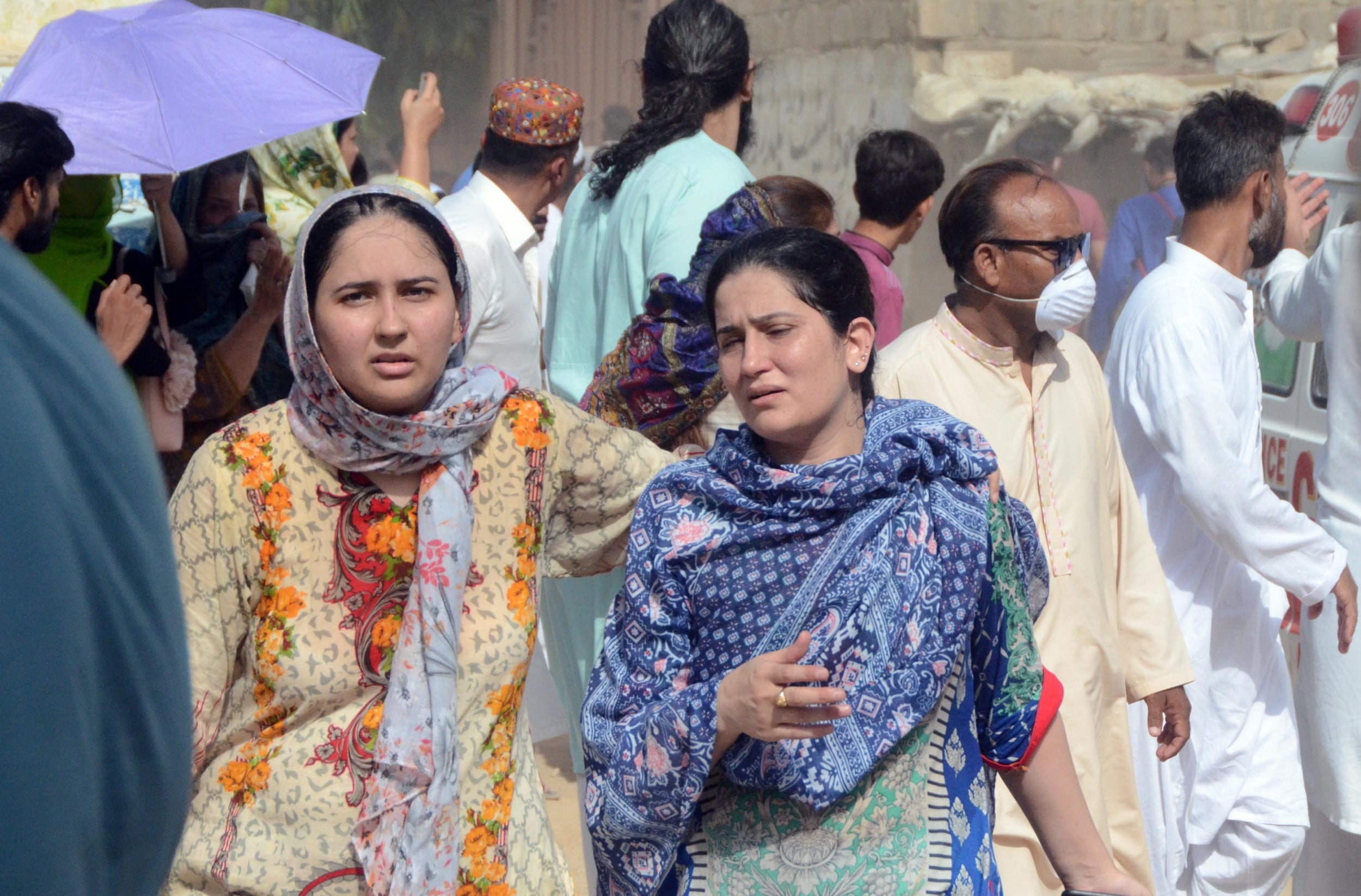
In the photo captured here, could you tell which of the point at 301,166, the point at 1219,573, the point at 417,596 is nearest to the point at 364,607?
the point at 417,596

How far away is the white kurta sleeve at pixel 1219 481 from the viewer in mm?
3643

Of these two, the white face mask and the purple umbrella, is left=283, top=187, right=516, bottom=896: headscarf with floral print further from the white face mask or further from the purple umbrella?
the purple umbrella

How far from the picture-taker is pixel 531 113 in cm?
423

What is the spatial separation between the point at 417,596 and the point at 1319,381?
424 cm

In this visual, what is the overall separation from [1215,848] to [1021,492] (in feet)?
4.66

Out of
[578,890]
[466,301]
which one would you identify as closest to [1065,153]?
[578,890]

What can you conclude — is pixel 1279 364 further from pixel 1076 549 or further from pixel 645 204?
pixel 645 204

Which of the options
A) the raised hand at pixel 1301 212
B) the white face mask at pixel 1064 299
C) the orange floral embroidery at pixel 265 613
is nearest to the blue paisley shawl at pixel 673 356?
the white face mask at pixel 1064 299

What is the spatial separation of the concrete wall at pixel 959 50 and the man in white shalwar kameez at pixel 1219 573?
19.9ft

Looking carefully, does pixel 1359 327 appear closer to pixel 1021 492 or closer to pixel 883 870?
pixel 1021 492

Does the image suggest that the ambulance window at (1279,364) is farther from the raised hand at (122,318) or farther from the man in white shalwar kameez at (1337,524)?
the raised hand at (122,318)

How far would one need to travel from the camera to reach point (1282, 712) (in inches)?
158

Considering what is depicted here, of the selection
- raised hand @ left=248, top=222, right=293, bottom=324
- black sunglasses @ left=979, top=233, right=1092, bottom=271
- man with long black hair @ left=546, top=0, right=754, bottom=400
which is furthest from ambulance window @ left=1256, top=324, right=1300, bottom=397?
raised hand @ left=248, top=222, right=293, bottom=324

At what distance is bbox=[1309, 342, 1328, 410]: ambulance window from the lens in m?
5.41
